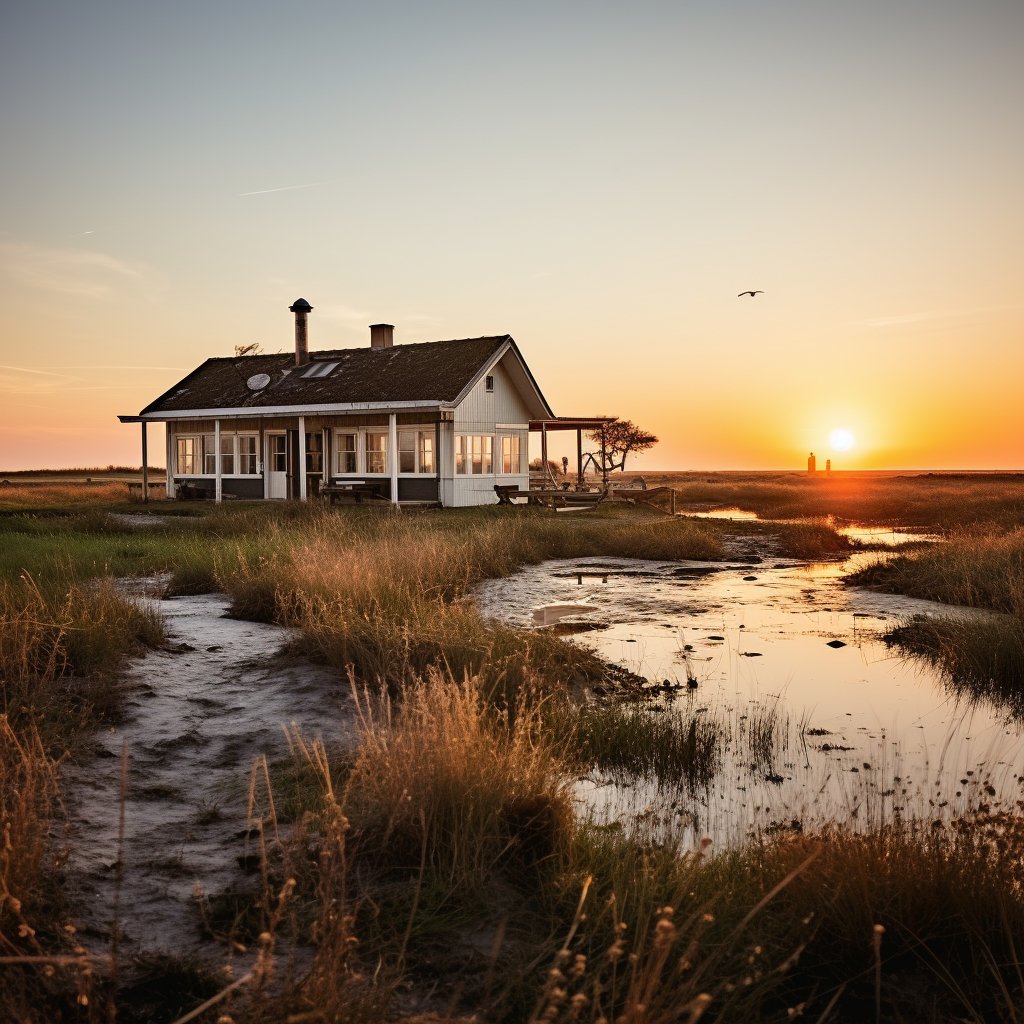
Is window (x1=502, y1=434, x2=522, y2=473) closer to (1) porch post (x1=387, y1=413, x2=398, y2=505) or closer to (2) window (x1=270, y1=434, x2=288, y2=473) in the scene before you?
(1) porch post (x1=387, y1=413, x2=398, y2=505)

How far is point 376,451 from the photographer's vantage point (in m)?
30.6

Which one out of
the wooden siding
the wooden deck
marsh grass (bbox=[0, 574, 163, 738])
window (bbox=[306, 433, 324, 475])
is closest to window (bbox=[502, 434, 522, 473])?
the wooden siding

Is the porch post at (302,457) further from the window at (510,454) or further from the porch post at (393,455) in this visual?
the window at (510,454)

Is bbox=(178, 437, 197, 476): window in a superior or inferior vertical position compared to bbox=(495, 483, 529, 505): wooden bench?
superior

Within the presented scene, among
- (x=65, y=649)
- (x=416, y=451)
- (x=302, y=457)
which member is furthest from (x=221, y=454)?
(x=65, y=649)

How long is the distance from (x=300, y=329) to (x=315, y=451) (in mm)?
5700

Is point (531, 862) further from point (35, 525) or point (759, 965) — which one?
point (35, 525)

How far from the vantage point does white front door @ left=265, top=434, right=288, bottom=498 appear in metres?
32.7

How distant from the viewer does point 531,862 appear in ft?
15.2

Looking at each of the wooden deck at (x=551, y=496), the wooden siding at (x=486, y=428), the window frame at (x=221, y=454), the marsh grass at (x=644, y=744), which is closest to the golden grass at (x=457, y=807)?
the marsh grass at (x=644, y=744)

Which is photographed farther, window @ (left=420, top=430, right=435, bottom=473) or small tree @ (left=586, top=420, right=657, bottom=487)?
small tree @ (left=586, top=420, right=657, bottom=487)

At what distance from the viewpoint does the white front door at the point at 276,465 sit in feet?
107

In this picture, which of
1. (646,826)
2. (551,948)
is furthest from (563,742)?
(551,948)

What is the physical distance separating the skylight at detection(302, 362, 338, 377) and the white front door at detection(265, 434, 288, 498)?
2.45m
